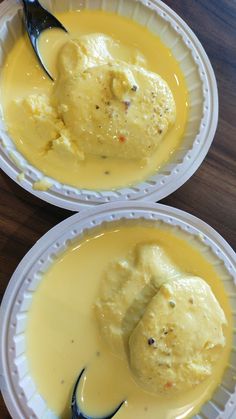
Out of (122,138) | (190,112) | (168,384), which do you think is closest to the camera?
(168,384)

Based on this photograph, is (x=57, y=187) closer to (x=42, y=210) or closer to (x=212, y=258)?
(x=42, y=210)

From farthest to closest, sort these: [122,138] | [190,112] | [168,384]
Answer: [190,112]
[122,138]
[168,384]

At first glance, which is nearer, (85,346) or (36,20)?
(85,346)

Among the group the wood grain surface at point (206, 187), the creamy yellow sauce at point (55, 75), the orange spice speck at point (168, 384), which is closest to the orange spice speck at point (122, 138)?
the creamy yellow sauce at point (55, 75)

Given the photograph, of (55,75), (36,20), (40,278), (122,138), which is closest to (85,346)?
(40,278)

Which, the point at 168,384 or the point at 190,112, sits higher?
Result: the point at 190,112

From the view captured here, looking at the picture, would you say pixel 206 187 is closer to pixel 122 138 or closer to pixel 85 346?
pixel 122 138

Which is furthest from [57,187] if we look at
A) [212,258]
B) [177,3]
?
[177,3]
